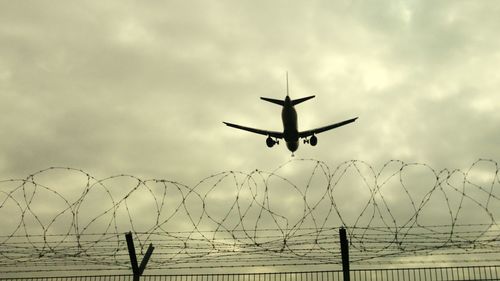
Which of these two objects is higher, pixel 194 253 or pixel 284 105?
pixel 284 105

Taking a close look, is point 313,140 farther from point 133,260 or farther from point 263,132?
point 133,260

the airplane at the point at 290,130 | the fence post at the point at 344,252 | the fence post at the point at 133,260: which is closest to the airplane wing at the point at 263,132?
the airplane at the point at 290,130

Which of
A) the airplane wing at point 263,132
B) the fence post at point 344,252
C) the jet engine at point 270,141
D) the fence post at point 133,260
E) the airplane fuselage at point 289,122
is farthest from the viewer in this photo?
the airplane wing at point 263,132

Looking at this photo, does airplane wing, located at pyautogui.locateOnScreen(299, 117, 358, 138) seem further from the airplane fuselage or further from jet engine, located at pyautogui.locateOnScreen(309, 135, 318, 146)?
the airplane fuselage

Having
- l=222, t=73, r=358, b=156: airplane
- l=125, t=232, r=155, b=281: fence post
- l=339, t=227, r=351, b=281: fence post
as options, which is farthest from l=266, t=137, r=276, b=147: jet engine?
l=339, t=227, r=351, b=281: fence post

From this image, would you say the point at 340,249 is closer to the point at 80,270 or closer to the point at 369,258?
the point at 369,258

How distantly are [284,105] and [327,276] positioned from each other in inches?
1703

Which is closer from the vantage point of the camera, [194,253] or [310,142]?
[194,253]

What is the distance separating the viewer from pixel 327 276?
1366 cm

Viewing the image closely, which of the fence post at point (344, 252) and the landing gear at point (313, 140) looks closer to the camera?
the fence post at point (344, 252)

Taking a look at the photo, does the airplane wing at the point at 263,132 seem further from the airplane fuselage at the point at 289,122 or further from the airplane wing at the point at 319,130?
the airplane wing at the point at 319,130

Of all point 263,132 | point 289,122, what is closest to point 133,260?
point 289,122

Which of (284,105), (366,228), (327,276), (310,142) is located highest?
(284,105)

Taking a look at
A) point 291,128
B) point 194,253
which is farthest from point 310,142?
point 194,253
